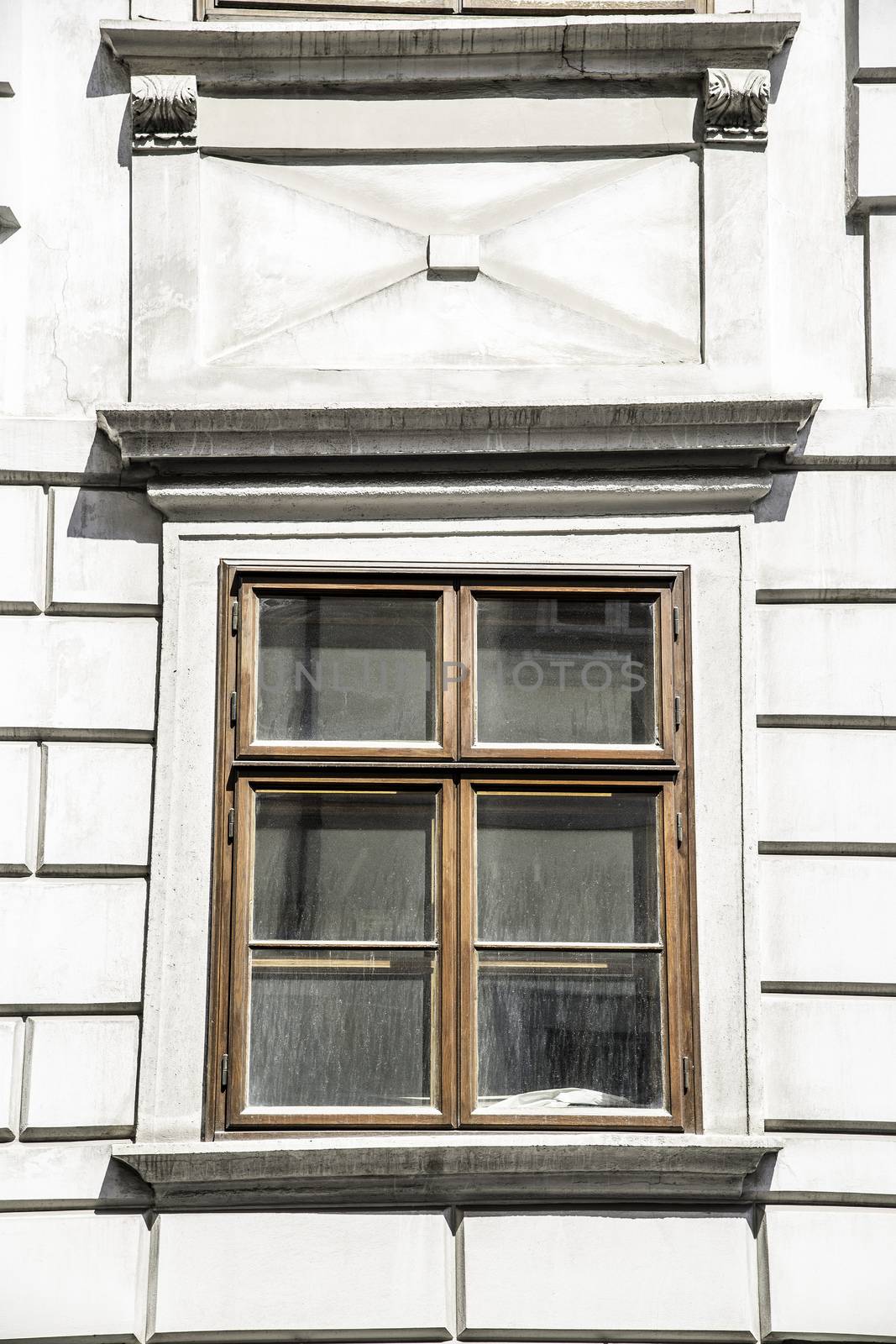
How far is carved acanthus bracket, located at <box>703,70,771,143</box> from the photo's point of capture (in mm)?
5137

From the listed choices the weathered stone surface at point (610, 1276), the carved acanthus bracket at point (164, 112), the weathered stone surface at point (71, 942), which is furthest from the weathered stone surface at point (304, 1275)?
the carved acanthus bracket at point (164, 112)

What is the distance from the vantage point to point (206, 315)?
5164mm

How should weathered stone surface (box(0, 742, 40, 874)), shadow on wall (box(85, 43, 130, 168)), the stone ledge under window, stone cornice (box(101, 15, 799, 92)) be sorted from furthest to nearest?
shadow on wall (box(85, 43, 130, 168)) < stone cornice (box(101, 15, 799, 92)) < weathered stone surface (box(0, 742, 40, 874)) < the stone ledge under window

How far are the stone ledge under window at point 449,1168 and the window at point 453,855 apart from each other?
106 millimetres

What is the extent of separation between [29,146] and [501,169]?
72.6 inches

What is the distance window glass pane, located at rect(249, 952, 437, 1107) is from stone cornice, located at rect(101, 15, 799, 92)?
337cm

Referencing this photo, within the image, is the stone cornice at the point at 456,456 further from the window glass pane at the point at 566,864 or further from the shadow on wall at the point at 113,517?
the window glass pane at the point at 566,864

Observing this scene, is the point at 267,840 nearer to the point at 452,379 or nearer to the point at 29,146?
the point at 452,379

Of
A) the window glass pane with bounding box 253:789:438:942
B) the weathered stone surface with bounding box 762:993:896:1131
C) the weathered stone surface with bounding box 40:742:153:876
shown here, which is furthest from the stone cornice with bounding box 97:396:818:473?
the weathered stone surface with bounding box 762:993:896:1131

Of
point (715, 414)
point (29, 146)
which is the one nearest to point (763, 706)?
point (715, 414)

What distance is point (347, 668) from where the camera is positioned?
5.02 metres

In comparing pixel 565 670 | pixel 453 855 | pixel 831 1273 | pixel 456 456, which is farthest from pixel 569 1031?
pixel 456 456

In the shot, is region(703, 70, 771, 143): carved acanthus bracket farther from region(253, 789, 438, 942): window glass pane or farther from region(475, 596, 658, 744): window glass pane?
region(253, 789, 438, 942): window glass pane

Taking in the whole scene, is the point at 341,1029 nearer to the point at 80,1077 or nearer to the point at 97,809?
the point at 80,1077
